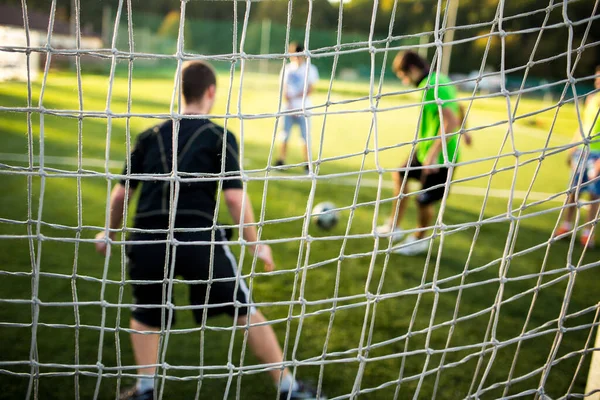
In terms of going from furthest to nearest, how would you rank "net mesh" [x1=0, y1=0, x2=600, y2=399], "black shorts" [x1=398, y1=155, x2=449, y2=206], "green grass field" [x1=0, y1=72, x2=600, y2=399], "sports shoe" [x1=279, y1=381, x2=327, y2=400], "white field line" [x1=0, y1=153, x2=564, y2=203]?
"white field line" [x1=0, y1=153, x2=564, y2=203] → "black shorts" [x1=398, y1=155, x2=449, y2=206] → "sports shoe" [x1=279, y1=381, x2=327, y2=400] → "green grass field" [x1=0, y1=72, x2=600, y2=399] → "net mesh" [x1=0, y1=0, x2=600, y2=399]

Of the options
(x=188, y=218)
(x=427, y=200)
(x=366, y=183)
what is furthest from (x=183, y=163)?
(x=366, y=183)

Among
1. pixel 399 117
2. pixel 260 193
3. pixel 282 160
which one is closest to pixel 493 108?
pixel 399 117

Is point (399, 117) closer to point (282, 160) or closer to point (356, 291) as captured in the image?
point (282, 160)

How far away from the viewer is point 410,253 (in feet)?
15.4

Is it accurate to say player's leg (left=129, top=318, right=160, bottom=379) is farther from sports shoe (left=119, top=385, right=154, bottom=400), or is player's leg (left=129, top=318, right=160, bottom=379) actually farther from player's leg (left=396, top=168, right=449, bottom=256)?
player's leg (left=396, top=168, right=449, bottom=256)

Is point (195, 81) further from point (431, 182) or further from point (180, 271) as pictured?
point (431, 182)

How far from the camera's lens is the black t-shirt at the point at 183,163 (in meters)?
2.36

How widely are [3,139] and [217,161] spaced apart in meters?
6.99

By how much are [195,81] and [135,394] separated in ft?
4.55

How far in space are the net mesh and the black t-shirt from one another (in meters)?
0.21

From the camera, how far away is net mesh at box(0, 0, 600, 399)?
1963 millimetres

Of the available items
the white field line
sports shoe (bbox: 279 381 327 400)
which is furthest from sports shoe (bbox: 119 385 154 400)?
the white field line

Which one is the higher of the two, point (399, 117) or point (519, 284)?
point (519, 284)

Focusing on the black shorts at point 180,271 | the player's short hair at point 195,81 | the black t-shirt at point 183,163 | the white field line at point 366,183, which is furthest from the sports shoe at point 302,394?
the white field line at point 366,183
